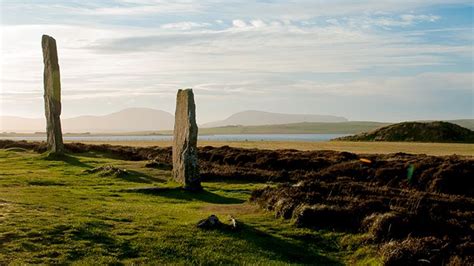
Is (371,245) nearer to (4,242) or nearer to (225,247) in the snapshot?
(225,247)

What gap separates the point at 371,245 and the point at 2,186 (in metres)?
18.1

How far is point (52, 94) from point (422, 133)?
63.9m

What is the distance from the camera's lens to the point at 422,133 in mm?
86125

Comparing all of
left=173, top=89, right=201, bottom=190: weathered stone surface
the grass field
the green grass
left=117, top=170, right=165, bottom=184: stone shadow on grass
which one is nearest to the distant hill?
the grass field

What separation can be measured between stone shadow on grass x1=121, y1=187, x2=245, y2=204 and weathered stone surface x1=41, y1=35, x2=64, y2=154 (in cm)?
1726

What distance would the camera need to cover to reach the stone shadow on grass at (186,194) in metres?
24.5

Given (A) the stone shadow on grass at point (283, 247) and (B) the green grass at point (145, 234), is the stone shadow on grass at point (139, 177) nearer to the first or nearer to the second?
(B) the green grass at point (145, 234)

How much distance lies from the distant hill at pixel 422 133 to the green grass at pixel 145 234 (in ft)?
219

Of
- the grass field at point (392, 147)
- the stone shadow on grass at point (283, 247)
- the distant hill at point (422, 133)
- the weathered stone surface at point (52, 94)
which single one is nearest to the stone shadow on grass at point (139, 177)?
the weathered stone surface at point (52, 94)

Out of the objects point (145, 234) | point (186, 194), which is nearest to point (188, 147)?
point (186, 194)

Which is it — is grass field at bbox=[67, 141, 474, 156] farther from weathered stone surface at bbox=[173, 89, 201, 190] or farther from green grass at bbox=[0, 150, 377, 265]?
green grass at bbox=[0, 150, 377, 265]

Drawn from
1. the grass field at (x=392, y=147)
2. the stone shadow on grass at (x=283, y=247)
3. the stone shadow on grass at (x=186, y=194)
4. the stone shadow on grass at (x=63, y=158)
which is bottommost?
the stone shadow on grass at (x=283, y=247)

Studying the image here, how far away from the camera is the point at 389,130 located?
91.9m

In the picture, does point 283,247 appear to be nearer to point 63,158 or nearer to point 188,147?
point 188,147
